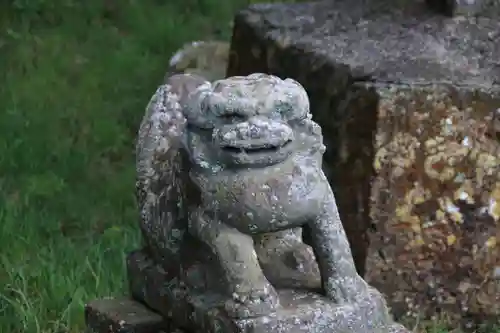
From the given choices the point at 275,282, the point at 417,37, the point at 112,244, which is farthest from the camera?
the point at 112,244

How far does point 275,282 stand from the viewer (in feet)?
6.61

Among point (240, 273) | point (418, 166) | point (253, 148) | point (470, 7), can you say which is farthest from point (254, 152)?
point (470, 7)

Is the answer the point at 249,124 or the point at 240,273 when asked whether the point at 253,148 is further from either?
the point at 240,273

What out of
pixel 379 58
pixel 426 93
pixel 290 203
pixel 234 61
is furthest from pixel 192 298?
pixel 234 61

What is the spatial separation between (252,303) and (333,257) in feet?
0.59

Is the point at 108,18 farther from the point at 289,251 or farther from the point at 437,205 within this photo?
the point at 289,251

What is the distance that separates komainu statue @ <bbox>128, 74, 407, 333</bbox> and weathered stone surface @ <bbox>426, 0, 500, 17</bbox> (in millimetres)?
1632

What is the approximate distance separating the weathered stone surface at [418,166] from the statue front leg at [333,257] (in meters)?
0.97

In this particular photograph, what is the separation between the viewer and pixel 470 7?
11.3 feet

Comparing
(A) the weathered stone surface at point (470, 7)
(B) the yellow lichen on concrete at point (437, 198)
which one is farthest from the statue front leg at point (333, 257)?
(A) the weathered stone surface at point (470, 7)

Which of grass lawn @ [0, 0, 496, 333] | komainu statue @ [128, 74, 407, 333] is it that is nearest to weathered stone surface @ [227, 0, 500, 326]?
grass lawn @ [0, 0, 496, 333]

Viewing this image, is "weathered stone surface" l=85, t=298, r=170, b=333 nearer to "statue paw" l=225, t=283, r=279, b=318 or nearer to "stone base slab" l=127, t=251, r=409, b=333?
"stone base slab" l=127, t=251, r=409, b=333

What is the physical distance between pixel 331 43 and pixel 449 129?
0.60 m

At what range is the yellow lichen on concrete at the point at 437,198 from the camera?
9.36 ft
